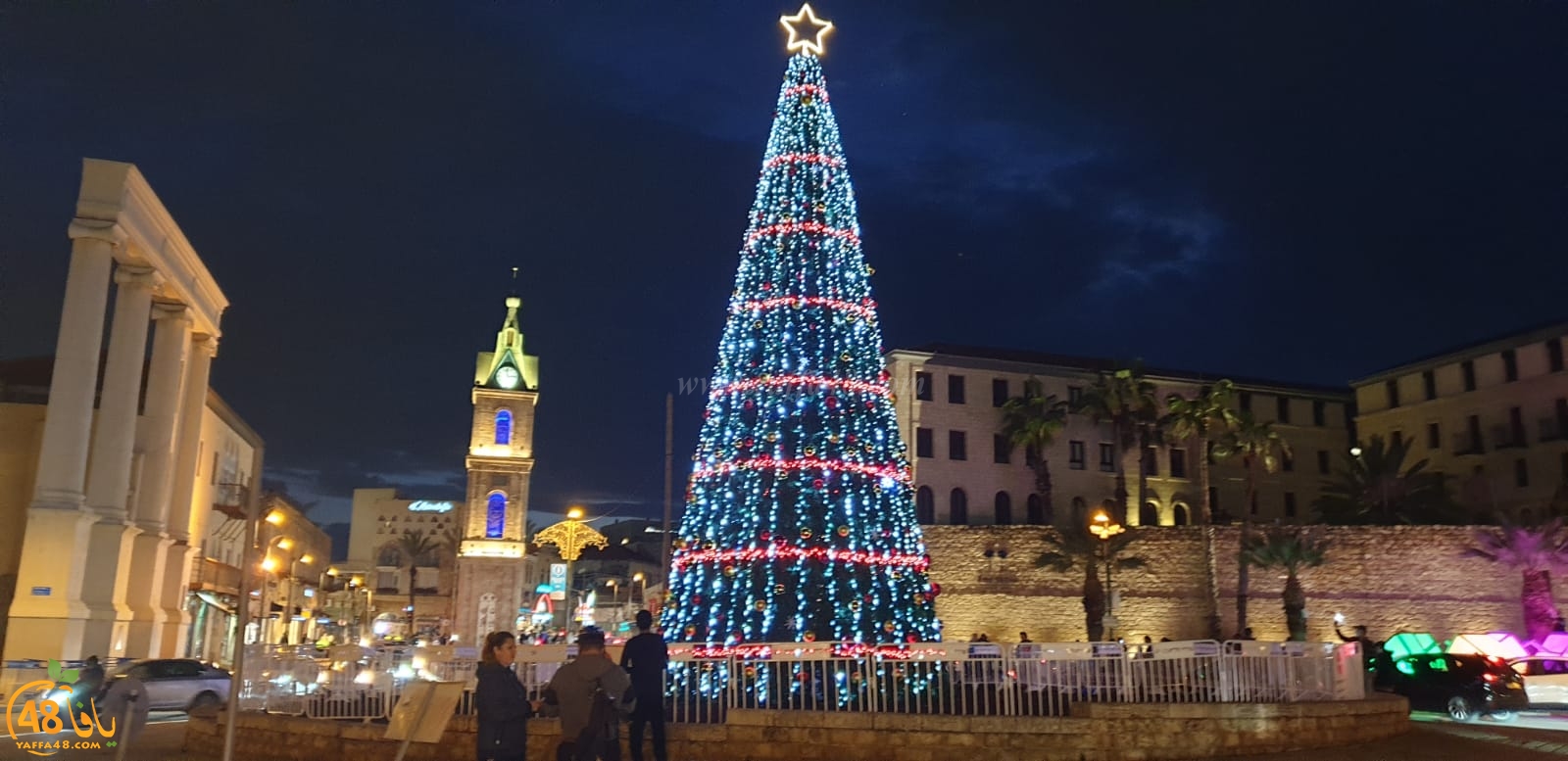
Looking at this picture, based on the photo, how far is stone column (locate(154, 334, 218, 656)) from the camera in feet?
103

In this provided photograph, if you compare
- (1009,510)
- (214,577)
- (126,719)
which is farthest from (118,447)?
(1009,510)

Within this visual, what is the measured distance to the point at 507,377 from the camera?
73.6m

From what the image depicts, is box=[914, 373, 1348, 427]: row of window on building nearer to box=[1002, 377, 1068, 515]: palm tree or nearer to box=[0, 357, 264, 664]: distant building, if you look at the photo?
box=[1002, 377, 1068, 515]: palm tree

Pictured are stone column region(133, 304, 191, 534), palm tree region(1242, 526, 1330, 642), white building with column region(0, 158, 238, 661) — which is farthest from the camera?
palm tree region(1242, 526, 1330, 642)

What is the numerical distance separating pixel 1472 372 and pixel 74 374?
5427cm

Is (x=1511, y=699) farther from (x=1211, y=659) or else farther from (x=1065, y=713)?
(x=1065, y=713)

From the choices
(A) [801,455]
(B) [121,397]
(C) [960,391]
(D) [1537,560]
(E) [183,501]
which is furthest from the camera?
(C) [960,391]

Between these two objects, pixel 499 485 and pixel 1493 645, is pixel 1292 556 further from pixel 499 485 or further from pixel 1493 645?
Answer: pixel 499 485

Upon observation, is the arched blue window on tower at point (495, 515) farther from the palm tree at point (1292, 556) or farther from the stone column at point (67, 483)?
the stone column at point (67, 483)

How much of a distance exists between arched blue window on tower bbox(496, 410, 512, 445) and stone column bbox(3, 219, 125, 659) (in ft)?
156

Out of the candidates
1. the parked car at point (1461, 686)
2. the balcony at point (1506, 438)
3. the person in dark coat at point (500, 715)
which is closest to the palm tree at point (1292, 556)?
the balcony at point (1506, 438)

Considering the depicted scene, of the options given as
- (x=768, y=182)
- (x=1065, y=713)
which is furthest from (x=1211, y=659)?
(x=768, y=182)

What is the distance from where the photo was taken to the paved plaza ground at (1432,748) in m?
12.6

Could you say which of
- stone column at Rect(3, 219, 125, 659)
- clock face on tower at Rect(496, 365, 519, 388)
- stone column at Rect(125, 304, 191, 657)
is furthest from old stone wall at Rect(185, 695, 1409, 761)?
clock face on tower at Rect(496, 365, 519, 388)
